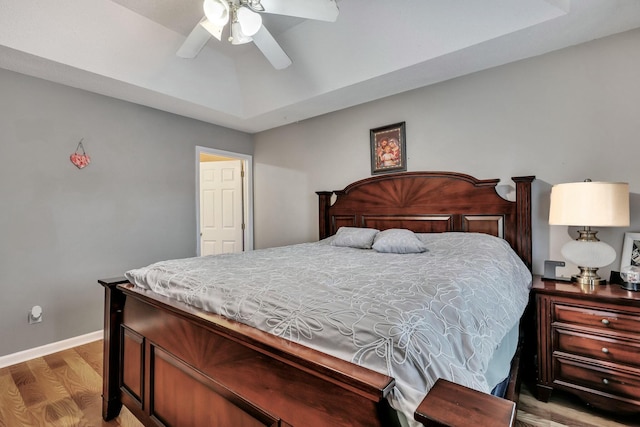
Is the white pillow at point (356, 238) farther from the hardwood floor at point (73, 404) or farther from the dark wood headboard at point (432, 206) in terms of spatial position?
the hardwood floor at point (73, 404)

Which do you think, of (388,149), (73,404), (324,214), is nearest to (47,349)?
(73,404)

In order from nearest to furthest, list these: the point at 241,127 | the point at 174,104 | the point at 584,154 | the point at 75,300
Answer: the point at 584,154 < the point at 75,300 < the point at 174,104 < the point at 241,127

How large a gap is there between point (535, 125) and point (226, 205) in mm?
3735

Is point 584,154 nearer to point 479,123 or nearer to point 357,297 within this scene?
point 479,123

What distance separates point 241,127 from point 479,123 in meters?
2.97

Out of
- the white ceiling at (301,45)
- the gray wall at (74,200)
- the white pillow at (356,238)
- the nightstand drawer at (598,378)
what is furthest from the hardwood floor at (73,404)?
the white ceiling at (301,45)

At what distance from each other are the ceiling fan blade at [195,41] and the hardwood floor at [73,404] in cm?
246

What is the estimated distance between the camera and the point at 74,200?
293 centimetres

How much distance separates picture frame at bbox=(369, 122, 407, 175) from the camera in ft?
10.2

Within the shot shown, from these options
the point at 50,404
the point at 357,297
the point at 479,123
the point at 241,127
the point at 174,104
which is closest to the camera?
the point at 357,297

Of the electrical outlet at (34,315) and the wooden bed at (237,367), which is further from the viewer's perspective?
the electrical outlet at (34,315)

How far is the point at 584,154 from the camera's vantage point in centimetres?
225

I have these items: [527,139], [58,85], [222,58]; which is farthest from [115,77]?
[527,139]

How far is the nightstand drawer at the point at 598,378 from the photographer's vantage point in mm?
1718
